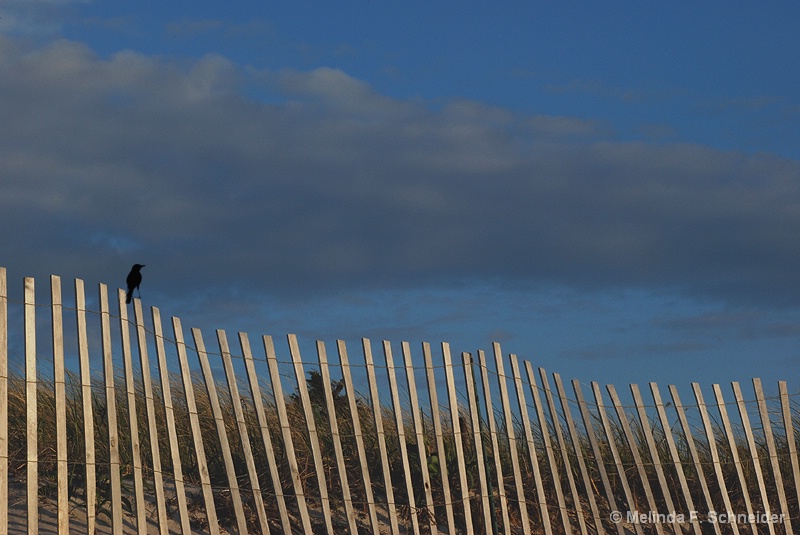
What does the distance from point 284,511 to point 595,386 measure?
2.93 metres

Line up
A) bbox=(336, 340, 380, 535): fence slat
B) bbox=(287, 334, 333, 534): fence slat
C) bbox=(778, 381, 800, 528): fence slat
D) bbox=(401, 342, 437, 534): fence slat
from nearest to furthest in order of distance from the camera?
bbox=(287, 334, 333, 534): fence slat → bbox=(336, 340, 380, 535): fence slat → bbox=(401, 342, 437, 534): fence slat → bbox=(778, 381, 800, 528): fence slat

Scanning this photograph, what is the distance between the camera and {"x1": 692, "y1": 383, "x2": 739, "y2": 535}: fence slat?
8.43 metres

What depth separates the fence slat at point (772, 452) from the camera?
8.64m

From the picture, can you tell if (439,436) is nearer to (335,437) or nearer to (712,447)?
(335,437)

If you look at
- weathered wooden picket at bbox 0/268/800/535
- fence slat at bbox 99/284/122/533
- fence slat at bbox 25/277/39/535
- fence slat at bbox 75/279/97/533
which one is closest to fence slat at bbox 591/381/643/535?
weathered wooden picket at bbox 0/268/800/535

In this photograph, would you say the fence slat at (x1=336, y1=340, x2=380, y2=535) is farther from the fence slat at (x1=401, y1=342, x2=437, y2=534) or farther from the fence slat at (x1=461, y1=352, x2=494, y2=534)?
the fence slat at (x1=461, y1=352, x2=494, y2=534)

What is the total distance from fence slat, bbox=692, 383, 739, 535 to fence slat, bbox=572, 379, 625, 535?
94 centimetres

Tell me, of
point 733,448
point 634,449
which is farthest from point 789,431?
point 634,449

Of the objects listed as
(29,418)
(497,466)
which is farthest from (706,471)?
(29,418)

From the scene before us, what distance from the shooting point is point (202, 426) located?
8164mm

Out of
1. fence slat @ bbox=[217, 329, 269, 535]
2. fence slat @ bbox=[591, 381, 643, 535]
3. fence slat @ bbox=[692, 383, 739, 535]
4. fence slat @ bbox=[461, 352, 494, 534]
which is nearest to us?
fence slat @ bbox=[217, 329, 269, 535]

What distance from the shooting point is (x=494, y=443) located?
7625 mm

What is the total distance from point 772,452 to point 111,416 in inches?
222

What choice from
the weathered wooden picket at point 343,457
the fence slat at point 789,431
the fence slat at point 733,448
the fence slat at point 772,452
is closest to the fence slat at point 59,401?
the weathered wooden picket at point 343,457
